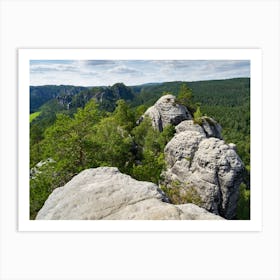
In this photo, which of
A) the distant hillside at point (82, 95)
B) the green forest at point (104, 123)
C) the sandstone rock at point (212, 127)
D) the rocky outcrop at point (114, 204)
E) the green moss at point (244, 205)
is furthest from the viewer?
the sandstone rock at point (212, 127)

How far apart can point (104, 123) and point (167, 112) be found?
3.37 feet

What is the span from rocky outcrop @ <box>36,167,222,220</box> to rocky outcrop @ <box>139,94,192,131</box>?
139 centimetres

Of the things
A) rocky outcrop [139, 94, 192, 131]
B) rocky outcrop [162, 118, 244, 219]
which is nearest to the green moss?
rocky outcrop [162, 118, 244, 219]

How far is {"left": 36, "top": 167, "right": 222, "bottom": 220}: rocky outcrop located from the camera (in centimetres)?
465

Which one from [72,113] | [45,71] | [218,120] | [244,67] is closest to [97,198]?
[72,113]

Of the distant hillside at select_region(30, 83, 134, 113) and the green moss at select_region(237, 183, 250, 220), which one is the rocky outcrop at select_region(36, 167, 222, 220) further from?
the distant hillside at select_region(30, 83, 134, 113)

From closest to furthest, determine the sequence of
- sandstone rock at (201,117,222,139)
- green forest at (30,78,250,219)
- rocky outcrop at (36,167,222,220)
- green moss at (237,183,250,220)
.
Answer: rocky outcrop at (36,167,222,220), green moss at (237,183,250,220), green forest at (30,78,250,219), sandstone rock at (201,117,222,139)

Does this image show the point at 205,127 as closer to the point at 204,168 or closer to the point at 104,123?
the point at 204,168

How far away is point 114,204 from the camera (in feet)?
15.4

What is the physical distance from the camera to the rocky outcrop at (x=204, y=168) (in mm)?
5605
